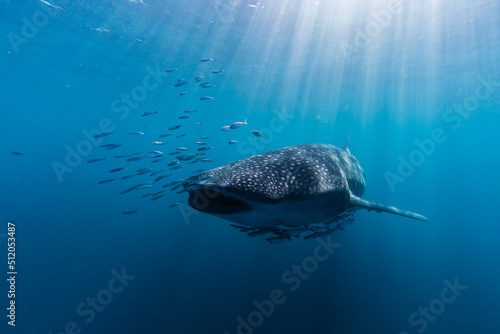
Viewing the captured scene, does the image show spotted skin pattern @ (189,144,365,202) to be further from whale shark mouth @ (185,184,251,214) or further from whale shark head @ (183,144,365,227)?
whale shark mouth @ (185,184,251,214)

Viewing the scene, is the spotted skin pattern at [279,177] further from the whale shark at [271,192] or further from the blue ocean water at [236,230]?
the blue ocean water at [236,230]

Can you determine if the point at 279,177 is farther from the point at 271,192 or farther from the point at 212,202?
Answer: the point at 212,202

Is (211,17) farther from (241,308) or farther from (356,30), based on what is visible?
(241,308)

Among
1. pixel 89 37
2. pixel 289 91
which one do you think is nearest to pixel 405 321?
pixel 89 37

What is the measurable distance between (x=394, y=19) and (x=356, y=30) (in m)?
2.81

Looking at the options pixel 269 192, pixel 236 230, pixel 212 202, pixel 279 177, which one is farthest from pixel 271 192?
pixel 236 230

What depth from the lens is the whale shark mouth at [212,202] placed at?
3358 millimetres

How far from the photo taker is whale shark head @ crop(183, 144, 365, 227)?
3.22m

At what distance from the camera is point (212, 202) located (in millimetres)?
3604

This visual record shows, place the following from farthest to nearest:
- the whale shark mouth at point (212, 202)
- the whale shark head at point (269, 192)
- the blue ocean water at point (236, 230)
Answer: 1. the blue ocean water at point (236, 230)
2. the whale shark mouth at point (212, 202)
3. the whale shark head at point (269, 192)

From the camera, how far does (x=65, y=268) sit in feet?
48.9

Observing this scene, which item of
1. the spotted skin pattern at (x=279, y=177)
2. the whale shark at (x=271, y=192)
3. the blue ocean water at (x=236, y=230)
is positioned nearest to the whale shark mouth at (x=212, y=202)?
the whale shark at (x=271, y=192)

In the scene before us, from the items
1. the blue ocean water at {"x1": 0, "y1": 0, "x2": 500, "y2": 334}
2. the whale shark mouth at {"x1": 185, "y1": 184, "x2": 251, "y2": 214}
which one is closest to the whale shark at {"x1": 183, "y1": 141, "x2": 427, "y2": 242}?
the whale shark mouth at {"x1": 185, "y1": 184, "x2": 251, "y2": 214}

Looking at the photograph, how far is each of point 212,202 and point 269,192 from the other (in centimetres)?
86
